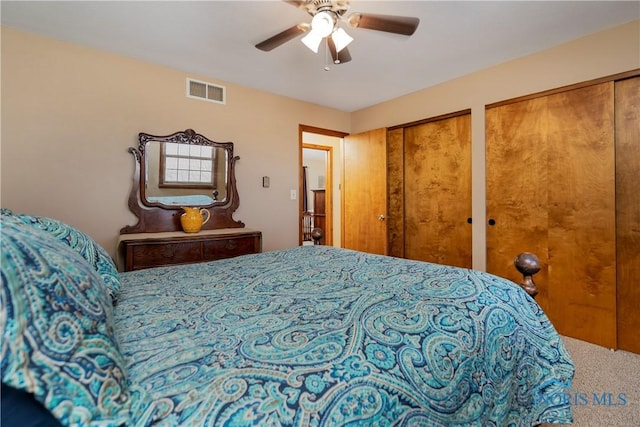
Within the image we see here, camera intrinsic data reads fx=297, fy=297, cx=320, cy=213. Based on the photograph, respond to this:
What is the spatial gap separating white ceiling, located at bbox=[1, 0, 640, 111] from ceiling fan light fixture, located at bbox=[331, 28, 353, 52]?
32 cm

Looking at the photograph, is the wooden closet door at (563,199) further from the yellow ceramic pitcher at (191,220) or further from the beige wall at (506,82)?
the yellow ceramic pitcher at (191,220)

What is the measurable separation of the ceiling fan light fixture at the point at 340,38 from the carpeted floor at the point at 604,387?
2.47 meters

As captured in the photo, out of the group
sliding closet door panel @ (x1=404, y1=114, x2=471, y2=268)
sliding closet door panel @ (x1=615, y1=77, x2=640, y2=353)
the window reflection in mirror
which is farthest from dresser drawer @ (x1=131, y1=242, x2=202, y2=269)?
sliding closet door panel @ (x1=615, y1=77, x2=640, y2=353)

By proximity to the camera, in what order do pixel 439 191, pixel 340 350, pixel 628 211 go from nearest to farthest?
pixel 340 350, pixel 628 211, pixel 439 191

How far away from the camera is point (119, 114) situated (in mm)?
2680

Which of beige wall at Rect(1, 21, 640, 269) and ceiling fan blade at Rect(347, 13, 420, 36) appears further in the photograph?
beige wall at Rect(1, 21, 640, 269)

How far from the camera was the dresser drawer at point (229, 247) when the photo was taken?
9.05ft

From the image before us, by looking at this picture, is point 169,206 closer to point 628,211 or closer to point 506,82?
point 506,82

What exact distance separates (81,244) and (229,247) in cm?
172

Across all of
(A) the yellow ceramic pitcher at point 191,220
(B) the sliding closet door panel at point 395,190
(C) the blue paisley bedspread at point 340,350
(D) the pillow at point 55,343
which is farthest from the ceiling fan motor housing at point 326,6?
(B) the sliding closet door panel at point 395,190

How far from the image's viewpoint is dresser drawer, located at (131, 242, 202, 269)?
245 cm

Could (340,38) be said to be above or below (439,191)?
above

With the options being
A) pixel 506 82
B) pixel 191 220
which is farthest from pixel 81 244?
pixel 506 82

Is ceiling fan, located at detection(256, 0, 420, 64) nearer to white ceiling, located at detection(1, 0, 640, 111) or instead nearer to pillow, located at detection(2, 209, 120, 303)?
white ceiling, located at detection(1, 0, 640, 111)
